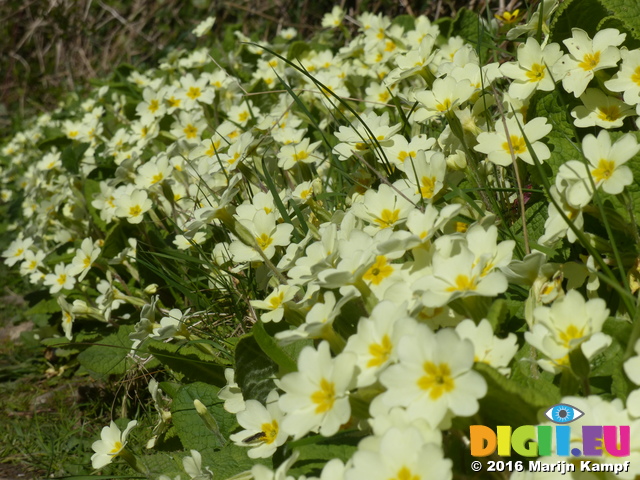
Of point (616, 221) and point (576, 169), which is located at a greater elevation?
point (576, 169)

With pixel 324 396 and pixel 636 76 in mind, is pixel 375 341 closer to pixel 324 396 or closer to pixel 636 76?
pixel 324 396

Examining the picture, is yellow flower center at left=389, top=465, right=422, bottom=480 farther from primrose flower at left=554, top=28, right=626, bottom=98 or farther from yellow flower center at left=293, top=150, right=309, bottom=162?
yellow flower center at left=293, top=150, right=309, bottom=162

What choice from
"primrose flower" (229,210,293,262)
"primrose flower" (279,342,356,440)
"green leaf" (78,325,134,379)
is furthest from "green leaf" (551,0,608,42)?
"green leaf" (78,325,134,379)

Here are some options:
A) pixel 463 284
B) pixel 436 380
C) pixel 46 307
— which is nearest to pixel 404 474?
pixel 436 380

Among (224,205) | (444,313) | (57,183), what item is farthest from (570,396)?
(57,183)

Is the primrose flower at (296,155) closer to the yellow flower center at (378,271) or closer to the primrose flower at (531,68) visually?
the primrose flower at (531,68)

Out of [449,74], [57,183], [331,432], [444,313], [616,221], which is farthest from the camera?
[57,183]

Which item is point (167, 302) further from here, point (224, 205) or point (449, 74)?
point (449, 74)
